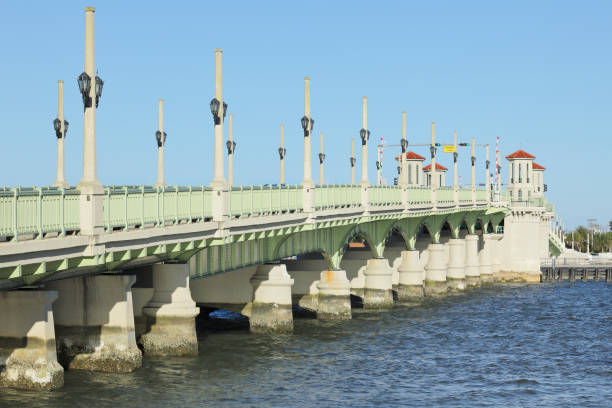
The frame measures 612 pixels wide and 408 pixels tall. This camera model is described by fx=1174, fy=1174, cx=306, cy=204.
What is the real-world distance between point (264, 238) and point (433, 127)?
43109 millimetres

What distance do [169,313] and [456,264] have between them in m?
61.1

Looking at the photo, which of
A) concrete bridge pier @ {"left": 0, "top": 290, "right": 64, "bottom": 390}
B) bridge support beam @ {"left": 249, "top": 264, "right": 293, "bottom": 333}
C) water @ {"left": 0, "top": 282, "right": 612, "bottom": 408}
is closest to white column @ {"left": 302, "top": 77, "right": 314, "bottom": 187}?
bridge support beam @ {"left": 249, "top": 264, "right": 293, "bottom": 333}

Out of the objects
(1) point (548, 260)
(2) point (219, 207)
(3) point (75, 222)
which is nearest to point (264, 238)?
(2) point (219, 207)

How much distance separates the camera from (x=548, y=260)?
139250mm

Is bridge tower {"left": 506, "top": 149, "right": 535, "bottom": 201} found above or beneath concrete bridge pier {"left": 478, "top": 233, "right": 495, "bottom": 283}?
above

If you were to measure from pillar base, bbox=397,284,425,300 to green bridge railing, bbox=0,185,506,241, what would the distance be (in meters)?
20.8

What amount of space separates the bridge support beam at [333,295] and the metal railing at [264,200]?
1194 cm

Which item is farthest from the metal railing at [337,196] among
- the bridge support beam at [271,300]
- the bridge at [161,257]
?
the bridge support beam at [271,300]

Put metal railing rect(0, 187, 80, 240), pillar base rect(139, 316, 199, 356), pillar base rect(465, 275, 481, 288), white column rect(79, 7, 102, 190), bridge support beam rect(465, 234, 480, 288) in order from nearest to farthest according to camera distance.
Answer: metal railing rect(0, 187, 80, 240) → white column rect(79, 7, 102, 190) → pillar base rect(139, 316, 199, 356) → pillar base rect(465, 275, 481, 288) → bridge support beam rect(465, 234, 480, 288)

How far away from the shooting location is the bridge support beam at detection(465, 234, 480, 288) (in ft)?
372

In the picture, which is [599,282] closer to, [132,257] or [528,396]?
[528,396]

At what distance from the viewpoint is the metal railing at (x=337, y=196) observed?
64.6 m

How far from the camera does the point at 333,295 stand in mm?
72938

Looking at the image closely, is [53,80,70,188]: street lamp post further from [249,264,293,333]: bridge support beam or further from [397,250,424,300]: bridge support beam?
[397,250,424,300]: bridge support beam
